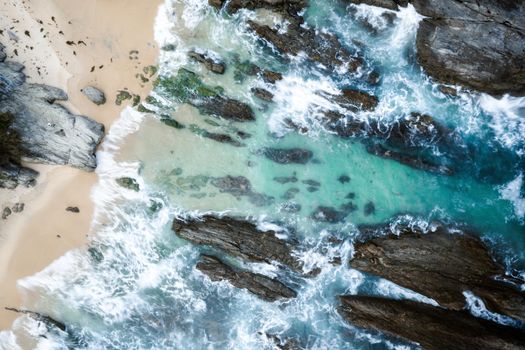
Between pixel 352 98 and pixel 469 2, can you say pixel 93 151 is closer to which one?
pixel 352 98

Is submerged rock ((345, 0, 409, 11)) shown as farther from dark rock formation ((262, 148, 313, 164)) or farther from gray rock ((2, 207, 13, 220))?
gray rock ((2, 207, 13, 220))

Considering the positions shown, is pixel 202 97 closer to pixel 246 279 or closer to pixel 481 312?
pixel 246 279

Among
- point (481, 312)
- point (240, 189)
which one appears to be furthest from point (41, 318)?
point (481, 312)

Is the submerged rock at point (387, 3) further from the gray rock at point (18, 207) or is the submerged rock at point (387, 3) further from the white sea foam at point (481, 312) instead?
the gray rock at point (18, 207)

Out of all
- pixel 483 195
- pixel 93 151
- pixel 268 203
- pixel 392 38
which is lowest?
pixel 93 151

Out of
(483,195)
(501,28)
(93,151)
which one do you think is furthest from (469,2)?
(93,151)

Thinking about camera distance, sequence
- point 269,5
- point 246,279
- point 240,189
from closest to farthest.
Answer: point 269,5 < point 240,189 < point 246,279
